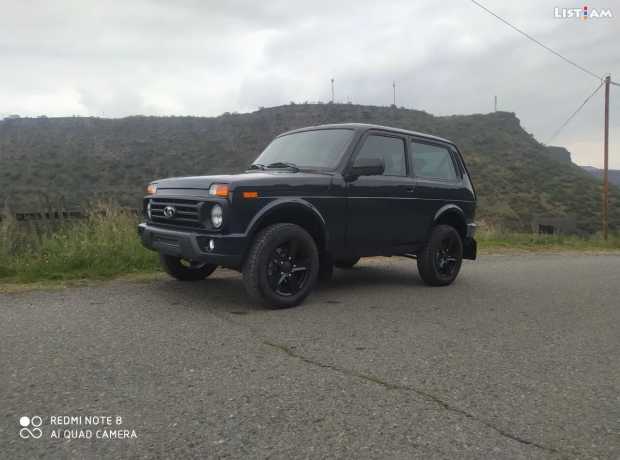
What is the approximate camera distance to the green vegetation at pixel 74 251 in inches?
239

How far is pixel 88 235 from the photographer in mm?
7211

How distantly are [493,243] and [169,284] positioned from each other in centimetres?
968

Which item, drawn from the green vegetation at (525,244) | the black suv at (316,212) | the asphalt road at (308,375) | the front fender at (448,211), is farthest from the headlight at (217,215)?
the green vegetation at (525,244)

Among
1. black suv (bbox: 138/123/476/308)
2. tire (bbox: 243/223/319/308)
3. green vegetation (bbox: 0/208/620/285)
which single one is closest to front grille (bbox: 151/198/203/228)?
black suv (bbox: 138/123/476/308)

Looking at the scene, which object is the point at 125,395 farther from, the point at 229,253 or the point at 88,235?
the point at 88,235

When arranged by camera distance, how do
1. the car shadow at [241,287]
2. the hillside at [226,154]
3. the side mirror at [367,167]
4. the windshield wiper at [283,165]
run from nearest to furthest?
the car shadow at [241,287] → the side mirror at [367,167] → the windshield wiper at [283,165] → the hillside at [226,154]

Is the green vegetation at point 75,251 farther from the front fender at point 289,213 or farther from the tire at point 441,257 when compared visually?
the tire at point 441,257

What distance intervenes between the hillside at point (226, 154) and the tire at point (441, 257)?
19537 millimetres

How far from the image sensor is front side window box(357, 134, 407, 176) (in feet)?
18.1

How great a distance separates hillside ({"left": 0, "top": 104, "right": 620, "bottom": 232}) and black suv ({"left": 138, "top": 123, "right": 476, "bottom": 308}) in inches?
765

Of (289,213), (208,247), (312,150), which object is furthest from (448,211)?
(208,247)

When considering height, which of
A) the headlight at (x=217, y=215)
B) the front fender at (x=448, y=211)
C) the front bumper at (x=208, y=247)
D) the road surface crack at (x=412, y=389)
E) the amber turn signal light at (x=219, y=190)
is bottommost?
the road surface crack at (x=412, y=389)

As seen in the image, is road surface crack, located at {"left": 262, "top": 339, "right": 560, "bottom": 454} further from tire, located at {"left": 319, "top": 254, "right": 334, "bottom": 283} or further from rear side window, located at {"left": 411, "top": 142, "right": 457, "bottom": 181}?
rear side window, located at {"left": 411, "top": 142, "right": 457, "bottom": 181}

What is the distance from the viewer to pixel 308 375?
3.03 meters
